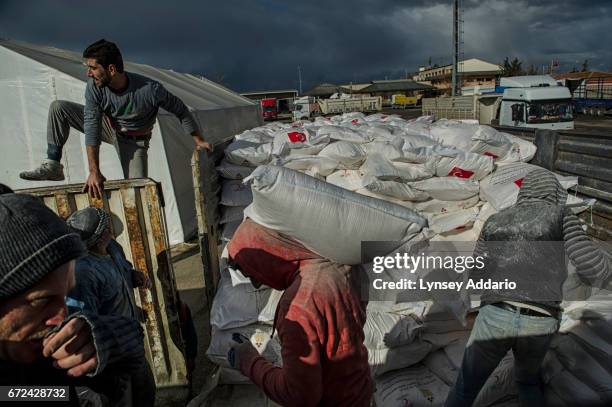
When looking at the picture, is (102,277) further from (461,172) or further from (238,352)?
(461,172)

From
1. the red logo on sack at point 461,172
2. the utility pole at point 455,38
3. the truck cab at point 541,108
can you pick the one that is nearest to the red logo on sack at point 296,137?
the red logo on sack at point 461,172

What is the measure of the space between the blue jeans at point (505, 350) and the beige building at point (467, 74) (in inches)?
1541

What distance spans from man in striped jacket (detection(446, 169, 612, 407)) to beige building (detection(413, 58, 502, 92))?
128 feet

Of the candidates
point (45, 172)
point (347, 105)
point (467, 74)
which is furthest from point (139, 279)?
point (467, 74)

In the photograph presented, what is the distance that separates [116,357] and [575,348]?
7.87 feet

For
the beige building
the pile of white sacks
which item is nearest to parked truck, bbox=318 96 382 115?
the beige building

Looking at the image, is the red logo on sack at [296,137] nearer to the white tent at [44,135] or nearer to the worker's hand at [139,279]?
the white tent at [44,135]

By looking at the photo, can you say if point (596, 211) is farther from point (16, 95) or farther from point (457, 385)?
point (16, 95)

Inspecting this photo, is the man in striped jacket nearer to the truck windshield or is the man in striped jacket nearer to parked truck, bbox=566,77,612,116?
the truck windshield

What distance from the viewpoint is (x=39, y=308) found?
76 centimetres

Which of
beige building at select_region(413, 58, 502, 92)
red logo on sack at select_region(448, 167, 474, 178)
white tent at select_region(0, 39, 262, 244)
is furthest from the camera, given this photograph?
beige building at select_region(413, 58, 502, 92)

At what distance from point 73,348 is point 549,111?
11821mm

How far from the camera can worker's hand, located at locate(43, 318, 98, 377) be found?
764 mm

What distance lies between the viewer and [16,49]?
484 centimetres
